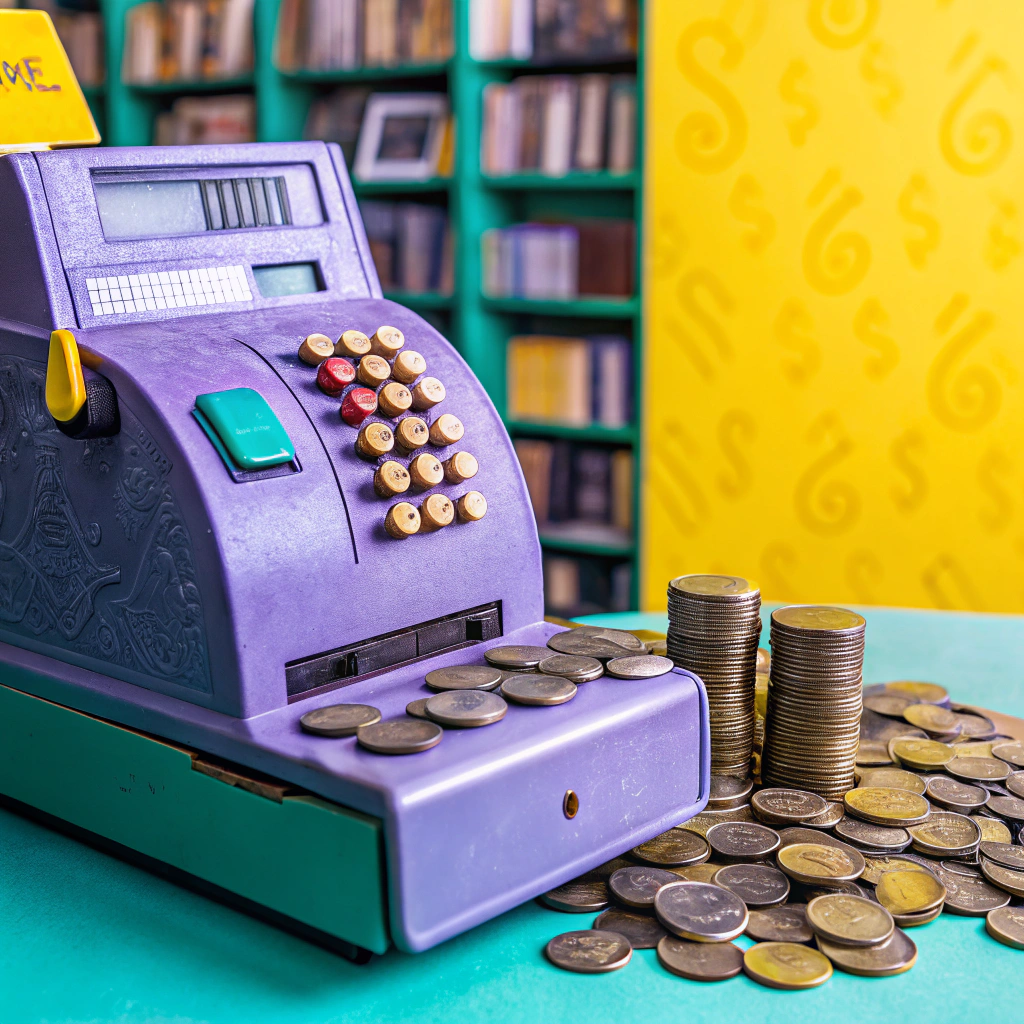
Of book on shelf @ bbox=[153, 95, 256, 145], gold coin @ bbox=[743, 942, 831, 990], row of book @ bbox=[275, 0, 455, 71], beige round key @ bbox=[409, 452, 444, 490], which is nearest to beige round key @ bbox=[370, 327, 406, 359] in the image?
beige round key @ bbox=[409, 452, 444, 490]

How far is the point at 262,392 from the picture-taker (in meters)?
1.11

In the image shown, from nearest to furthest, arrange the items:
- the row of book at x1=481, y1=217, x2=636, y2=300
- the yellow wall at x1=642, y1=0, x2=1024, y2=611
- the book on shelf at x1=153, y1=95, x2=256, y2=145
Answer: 1. the yellow wall at x1=642, y1=0, x2=1024, y2=611
2. the row of book at x1=481, y1=217, x2=636, y2=300
3. the book on shelf at x1=153, y1=95, x2=256, y2=145

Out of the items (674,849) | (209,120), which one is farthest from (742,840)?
(209,120)

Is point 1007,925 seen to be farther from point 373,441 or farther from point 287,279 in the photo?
point 287,279

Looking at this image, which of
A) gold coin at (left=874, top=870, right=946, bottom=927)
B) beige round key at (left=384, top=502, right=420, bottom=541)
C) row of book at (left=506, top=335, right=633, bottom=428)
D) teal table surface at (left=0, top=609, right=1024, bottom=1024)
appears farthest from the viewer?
row of book at (left=506, top=335, right=633, bottom=428)

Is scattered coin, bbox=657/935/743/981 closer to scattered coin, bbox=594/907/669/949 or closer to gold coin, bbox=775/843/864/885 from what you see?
scattered coin, bbox=594/907/669/949

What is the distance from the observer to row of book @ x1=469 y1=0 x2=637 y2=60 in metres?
3.40

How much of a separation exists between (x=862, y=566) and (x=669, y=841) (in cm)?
282

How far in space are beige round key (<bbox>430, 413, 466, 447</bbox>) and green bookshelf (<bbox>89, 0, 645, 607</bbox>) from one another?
7.84 feet

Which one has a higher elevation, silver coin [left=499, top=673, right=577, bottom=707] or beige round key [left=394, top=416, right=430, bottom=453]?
beige round key [left=394, top=416, right=430, bottom=453]

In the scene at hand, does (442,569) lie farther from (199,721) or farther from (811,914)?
(811,914)

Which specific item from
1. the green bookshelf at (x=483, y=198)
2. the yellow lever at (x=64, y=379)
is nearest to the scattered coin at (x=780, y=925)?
the yellow lever at (x=64, y=379)

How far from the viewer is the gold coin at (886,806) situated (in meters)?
1.14

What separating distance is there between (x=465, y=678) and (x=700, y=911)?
27 centimetres
